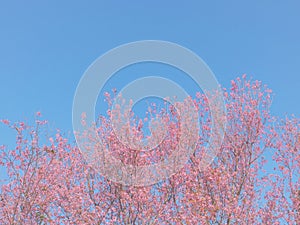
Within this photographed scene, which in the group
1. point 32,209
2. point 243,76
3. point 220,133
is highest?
point 243,76

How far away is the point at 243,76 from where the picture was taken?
1922 cm

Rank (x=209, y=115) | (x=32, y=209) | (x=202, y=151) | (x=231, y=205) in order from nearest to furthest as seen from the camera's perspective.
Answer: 1. (x=231, y=205)
2. (x=32, y=209)
3. (x=202, y=151)
4. (x=209, y=115)

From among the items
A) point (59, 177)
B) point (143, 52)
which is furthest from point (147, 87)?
point (59, 177)

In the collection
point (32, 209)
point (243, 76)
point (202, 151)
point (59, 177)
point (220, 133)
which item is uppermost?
point (243, 76)

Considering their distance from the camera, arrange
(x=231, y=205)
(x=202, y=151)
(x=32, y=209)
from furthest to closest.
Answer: (x=202, y=151) → (x=32, y=209) → (x=231, y=205)

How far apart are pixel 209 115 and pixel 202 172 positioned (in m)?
3.11

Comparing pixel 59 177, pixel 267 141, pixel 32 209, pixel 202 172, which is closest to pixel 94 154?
pixel 59 177

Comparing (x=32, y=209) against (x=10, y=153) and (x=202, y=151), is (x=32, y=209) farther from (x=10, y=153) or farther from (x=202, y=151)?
(x=202, y=151)

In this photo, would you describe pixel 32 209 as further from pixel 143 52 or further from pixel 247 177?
pixel 247 177

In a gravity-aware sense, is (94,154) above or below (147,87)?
below

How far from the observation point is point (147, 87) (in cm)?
1557

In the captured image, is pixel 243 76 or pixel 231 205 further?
pixel 243 76

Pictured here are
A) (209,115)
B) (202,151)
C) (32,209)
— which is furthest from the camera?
(209,115)

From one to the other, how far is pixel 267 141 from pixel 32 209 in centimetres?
1097
